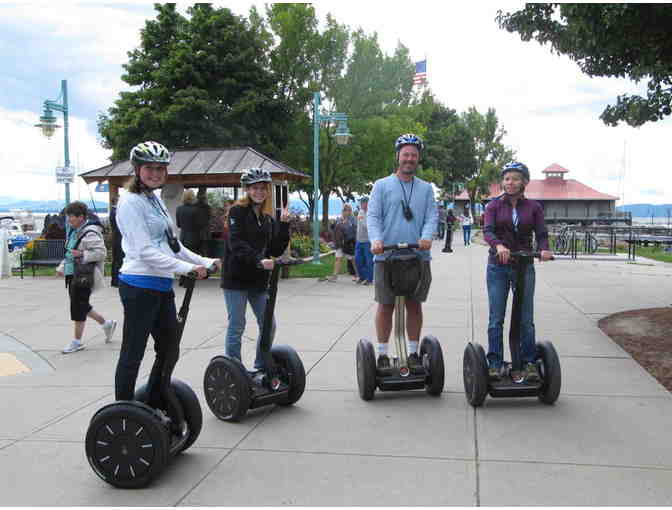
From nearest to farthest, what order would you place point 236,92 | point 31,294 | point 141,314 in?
point 141,314, point 31,294, point 236,92

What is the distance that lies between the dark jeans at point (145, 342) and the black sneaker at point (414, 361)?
203cm

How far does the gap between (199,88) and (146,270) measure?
2636 centimetres

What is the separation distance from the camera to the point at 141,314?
11.9 ft

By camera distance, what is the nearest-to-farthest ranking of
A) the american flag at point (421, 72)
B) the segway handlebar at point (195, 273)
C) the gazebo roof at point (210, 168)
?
1. the segway handlebar at point (195, 273)
2. the gazebo roof at point (210, 168)
3. the american flag at point (421, 72)

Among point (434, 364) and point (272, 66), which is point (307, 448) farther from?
point (272, 66)

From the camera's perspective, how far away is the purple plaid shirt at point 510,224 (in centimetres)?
502

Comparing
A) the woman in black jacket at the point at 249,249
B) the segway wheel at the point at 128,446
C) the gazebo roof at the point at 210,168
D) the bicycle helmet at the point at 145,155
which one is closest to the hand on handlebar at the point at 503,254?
the woman in black jacket at the point at 249,249

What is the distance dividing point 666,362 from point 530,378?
7.21 feet

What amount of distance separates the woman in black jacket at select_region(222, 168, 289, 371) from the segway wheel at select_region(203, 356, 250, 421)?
1.10 feet

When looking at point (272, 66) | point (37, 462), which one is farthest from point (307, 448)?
point (272, 66)

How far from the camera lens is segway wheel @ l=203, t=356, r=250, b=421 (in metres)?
4.49

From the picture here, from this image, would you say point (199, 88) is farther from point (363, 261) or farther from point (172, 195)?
point (363, 261)

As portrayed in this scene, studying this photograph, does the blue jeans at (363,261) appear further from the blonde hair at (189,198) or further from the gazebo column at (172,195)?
the gazebo column at (172,195)

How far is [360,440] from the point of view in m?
4.18
